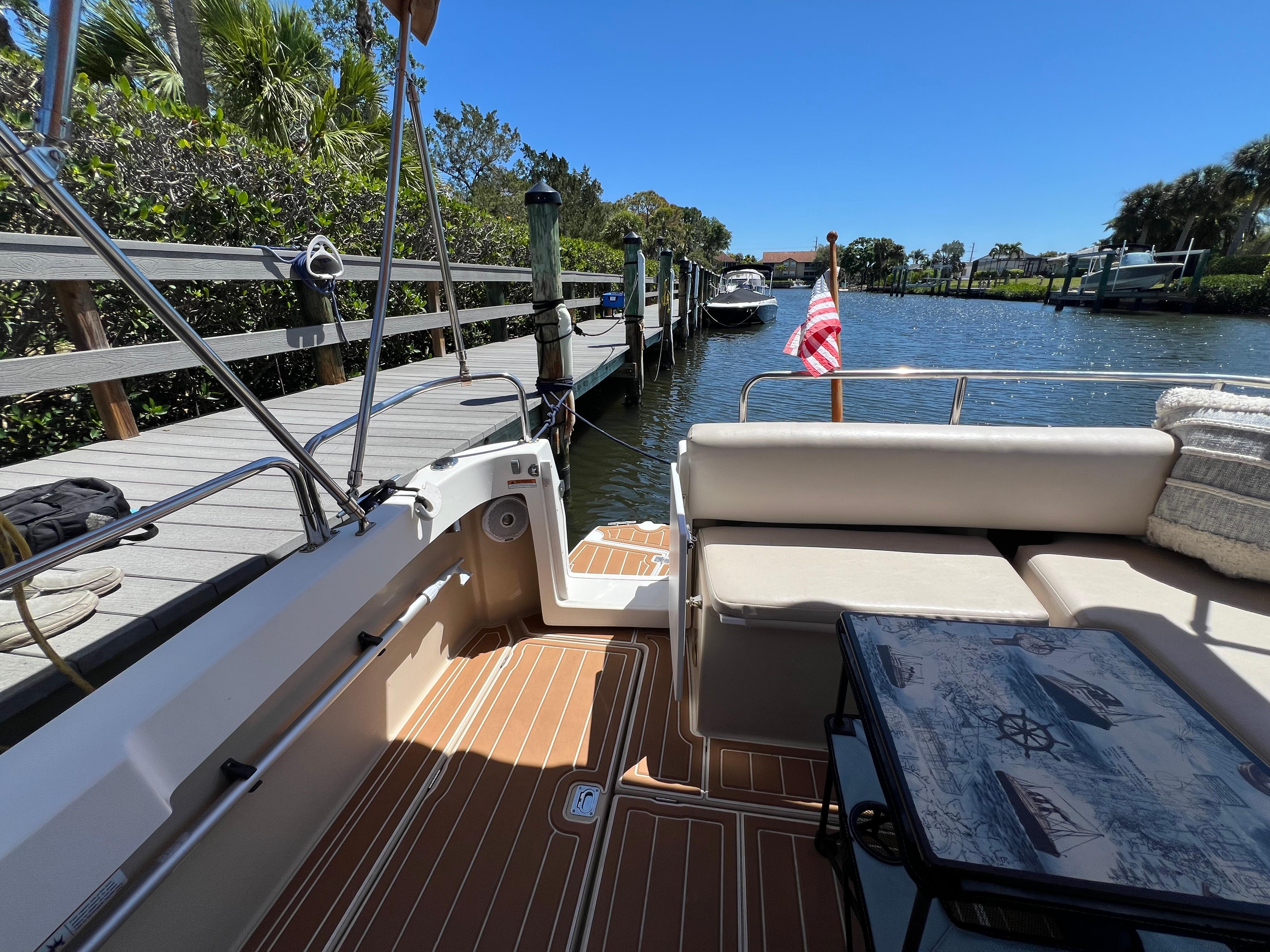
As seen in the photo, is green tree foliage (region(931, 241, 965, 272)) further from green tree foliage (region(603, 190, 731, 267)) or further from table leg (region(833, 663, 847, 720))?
table leg (region(833, 663, 847, 720))

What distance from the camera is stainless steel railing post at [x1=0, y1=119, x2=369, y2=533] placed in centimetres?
61

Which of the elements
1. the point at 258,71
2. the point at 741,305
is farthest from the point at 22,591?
the point at 741,305

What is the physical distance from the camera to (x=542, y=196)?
3.71m

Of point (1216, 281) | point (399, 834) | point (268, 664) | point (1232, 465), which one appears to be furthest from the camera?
point (1216, 281)

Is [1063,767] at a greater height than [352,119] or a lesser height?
lesser

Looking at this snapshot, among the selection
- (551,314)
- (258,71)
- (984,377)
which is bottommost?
(984,377)

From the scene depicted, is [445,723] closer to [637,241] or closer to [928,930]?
[928,930]

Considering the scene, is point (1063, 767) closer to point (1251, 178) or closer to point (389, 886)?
point (389, 886)

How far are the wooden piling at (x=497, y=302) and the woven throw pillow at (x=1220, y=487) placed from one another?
492 centimetres

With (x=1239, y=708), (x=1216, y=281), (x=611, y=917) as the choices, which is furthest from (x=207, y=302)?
(x=1216, y=281)

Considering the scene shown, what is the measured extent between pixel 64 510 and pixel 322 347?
2445mm

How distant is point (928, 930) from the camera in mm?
943

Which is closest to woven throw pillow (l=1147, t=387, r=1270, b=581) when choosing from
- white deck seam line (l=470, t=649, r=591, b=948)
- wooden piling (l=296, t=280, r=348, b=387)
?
white deck seam line (l=470, t=649, r=591, b=948)

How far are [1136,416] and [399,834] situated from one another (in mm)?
10315
